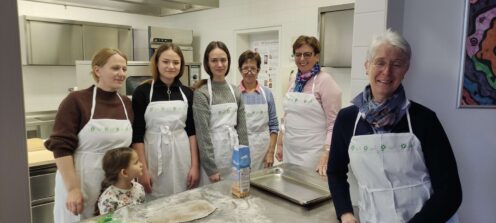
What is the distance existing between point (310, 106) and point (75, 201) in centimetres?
126

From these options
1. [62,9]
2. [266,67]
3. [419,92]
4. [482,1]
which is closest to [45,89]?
[62,9]

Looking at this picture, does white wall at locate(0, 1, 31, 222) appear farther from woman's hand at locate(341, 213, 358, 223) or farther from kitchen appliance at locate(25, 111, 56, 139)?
kitchen appliance at locate(25, 111, 56, 139)

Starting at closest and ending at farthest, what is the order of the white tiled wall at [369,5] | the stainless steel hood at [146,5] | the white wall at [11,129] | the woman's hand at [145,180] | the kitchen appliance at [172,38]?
the white wall at [11,129] → the white tiled wall at [369,5] → the woman's hand at [145,180] → the stainless steel hood at [146,5] → the kitchen appliance at [172,38]

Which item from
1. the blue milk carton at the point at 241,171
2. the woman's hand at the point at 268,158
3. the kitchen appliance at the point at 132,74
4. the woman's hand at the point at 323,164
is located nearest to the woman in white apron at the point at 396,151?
the blue milk carton at the point at 241,171

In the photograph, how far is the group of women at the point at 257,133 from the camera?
1.02m

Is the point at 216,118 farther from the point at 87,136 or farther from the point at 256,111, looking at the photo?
the point at 87,136

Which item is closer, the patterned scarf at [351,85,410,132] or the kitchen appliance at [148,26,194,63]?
the patterned scarf at [351,85,410,132]

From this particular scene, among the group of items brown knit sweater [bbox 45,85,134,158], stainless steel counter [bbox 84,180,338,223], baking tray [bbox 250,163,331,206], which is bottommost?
stainless steel counter [bbox 84,180,338,223]

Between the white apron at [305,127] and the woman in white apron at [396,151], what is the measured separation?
883 millimetres

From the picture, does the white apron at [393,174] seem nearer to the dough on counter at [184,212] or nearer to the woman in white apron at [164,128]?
the dough on counter at [184,212]

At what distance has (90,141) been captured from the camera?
1.59m

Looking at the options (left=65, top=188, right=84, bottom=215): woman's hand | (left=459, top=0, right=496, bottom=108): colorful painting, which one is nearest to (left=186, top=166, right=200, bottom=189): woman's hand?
(left=65, top=188, right=84, bottom=215): woman's hand

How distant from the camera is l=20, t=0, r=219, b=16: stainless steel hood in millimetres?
1915

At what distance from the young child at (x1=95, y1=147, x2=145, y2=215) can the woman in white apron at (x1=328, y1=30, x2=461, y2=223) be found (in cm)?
96
